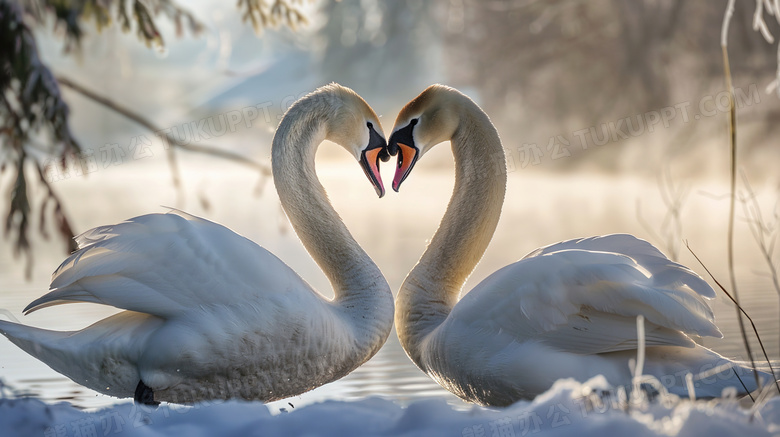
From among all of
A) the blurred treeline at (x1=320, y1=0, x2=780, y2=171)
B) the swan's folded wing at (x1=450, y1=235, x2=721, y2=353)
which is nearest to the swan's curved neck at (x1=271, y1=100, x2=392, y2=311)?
the swan's folded wing at (x1=450, y1=235, x2=721, y2=353)

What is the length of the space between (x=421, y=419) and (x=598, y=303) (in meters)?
1.00

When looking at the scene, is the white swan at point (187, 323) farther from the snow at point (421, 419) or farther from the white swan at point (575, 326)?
the snow at point (421, 419)

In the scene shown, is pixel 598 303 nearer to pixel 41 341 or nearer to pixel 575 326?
pixel 575 326

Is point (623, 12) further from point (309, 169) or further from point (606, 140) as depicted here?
point (309, 169)

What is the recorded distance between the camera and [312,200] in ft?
13.8

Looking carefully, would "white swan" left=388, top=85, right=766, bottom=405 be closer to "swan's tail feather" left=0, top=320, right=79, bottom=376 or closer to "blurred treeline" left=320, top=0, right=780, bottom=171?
"swan's tail feather" left=0, top=320, right=79, bottom=376

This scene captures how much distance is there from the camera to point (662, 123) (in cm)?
2316

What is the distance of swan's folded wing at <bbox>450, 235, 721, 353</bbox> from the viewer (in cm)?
314

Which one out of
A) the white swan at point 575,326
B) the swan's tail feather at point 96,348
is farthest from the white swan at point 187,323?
the white swan at point 575,326

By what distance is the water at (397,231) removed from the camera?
4.54 meters

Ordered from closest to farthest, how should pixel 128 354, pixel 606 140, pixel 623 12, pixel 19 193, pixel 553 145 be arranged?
pixel 128 354 < pixel 19 193 < pixel 623 12 < pixel 606 140 < pixel 553 145

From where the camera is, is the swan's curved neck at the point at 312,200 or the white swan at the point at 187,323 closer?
the white swan at the point at 187,323

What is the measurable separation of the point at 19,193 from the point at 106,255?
272 centimetres

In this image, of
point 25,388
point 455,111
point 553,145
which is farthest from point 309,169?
point 553,145
